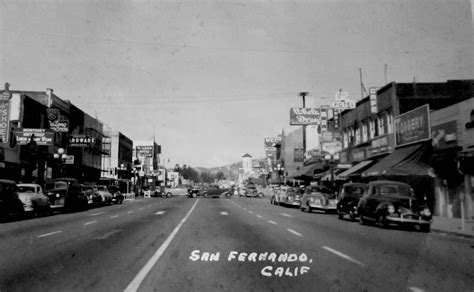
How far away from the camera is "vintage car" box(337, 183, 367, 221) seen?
20.7 metres

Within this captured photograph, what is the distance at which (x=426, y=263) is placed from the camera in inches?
343

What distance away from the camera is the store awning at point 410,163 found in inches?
913

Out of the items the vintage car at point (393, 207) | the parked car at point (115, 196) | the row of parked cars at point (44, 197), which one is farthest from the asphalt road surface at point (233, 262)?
the parked car at point (115, 196)

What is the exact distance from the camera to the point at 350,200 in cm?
2134

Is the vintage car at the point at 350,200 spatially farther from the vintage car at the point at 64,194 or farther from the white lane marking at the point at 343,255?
the vintage car at the point at 64,194

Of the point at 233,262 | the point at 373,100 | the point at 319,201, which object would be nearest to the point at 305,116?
the point at 373,100

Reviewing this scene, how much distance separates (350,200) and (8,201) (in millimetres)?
16557

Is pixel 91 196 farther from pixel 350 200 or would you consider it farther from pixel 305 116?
pixel 350 200

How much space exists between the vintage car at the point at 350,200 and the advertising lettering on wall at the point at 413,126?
6217 millimetres

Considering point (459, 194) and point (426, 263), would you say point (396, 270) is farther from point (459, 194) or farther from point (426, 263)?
point (459, 194)

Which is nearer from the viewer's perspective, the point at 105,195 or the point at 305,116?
the point at 105,195

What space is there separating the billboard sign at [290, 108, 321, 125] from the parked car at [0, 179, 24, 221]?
25399 mm

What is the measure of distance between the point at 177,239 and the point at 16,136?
2659 cm

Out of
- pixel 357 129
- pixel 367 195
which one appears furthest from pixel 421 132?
pixel 357 129
